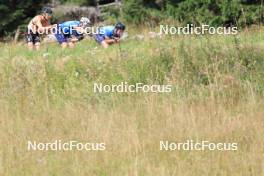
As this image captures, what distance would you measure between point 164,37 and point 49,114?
3.58 m

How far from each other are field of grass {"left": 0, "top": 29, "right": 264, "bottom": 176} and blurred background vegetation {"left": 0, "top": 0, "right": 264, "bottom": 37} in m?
4.39

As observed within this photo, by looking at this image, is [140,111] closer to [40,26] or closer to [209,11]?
[40,26]

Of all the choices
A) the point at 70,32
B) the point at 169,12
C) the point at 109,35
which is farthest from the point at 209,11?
the point at 70,32

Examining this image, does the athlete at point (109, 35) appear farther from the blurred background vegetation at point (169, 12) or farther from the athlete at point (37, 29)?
the blurred background vegetation at point (169, 12)

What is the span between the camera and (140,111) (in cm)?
629

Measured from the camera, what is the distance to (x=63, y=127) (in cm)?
606

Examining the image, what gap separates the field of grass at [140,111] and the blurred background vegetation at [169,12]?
14.4 ft

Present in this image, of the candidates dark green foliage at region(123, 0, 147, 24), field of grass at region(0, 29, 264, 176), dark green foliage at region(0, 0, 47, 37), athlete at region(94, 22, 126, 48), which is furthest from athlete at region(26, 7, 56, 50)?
field of grass at region(0, 29, 264, 176)

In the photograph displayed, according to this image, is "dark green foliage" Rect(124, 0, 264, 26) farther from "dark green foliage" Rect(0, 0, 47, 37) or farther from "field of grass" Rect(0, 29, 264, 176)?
"field of grass" Rect(0, 29, 264, 176)

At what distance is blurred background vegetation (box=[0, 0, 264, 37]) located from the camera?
1327 centimetres

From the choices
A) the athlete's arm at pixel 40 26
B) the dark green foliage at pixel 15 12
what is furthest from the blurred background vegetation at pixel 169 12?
the athlete's arm at pixel 40 26

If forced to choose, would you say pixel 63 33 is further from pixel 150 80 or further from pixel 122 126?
pixel 122 126

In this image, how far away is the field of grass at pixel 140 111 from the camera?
5.09 metres

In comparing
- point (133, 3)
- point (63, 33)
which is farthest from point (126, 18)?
point (63, 33)
